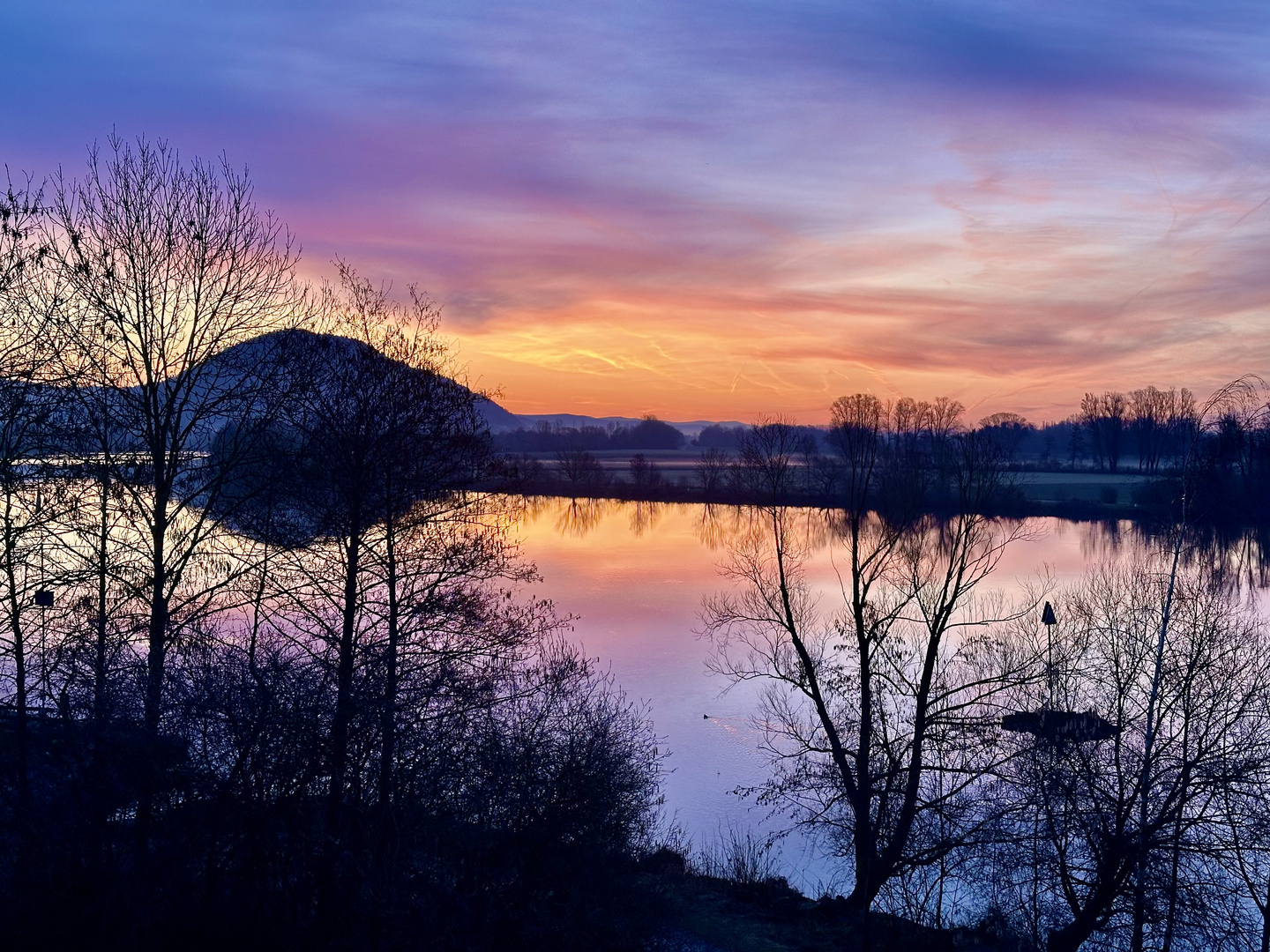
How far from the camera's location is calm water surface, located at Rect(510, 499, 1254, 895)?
59.7 feet

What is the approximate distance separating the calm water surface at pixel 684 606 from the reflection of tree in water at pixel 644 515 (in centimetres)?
24

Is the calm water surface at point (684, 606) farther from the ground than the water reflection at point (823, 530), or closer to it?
closer to it

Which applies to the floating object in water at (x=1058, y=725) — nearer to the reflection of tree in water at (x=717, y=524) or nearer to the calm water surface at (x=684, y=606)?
the calm water surface at (x=684, y=606)

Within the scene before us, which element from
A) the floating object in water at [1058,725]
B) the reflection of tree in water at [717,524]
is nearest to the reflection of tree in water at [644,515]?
the reflection of tree in water at [717,524]

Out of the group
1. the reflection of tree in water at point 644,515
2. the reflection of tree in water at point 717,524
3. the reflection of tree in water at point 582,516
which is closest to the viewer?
the reflection of tree in water at point 717,524

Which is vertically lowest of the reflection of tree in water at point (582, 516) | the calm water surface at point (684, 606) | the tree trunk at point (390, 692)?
the calm water surface at point (684, 606)

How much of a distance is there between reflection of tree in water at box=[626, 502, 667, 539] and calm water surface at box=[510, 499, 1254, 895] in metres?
0.24

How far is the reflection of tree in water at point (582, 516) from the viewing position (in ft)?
186

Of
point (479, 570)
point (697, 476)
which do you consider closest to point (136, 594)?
point (479, 570)

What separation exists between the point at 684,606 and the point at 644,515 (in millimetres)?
32144

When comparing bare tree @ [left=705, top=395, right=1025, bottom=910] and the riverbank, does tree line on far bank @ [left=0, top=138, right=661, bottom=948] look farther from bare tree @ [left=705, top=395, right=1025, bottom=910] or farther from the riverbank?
the riverbank

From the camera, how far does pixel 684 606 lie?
110 feet

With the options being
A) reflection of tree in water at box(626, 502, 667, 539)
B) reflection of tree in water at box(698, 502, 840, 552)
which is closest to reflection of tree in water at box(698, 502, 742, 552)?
reflection of tree in water at box(698, 502, 840, 552)

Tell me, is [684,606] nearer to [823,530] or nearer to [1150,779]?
[823,530]
